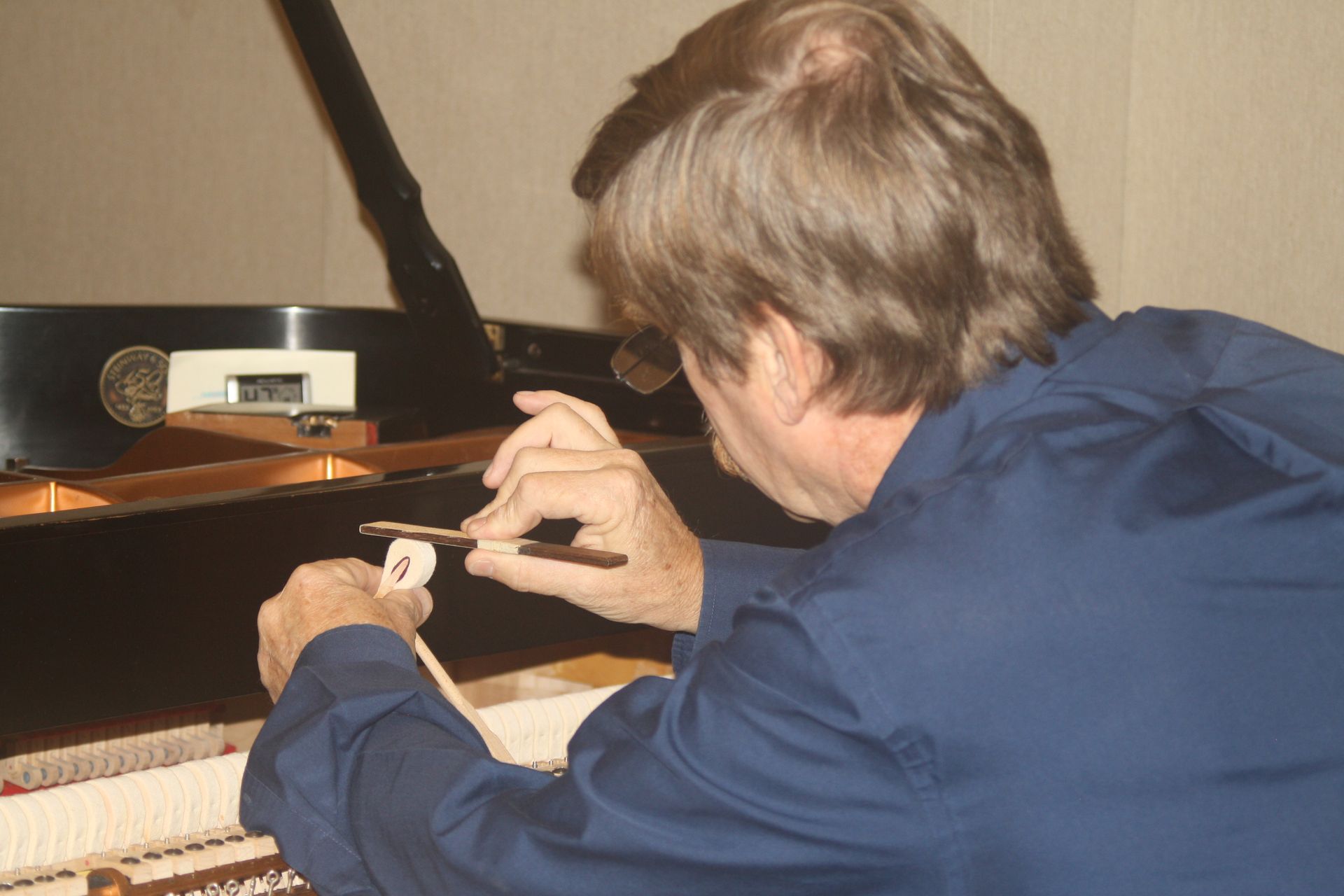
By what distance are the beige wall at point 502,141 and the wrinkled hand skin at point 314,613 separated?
79.3 inches

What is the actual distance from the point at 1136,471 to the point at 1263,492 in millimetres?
86

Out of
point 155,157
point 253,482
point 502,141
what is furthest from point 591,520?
point 155,157

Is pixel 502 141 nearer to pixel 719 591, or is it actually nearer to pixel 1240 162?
pixel 1240 162

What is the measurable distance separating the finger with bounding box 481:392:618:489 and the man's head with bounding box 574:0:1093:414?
378 mm

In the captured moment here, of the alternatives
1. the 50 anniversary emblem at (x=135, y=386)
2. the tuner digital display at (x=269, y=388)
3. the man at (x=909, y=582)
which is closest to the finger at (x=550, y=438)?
the man at (x=909, y=582)

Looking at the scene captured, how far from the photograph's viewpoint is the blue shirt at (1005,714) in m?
0.73

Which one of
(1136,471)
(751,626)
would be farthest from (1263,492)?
(751,626)

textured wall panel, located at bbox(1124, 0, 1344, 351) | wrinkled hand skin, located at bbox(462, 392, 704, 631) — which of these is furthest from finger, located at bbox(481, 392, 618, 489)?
textured wall panel, located at bbox(1124, 0, 1344, 351)

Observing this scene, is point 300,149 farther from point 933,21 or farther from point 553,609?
point 933,21

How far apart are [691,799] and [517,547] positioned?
390 millimetres

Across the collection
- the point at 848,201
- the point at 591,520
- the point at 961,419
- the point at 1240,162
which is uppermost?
the point at 1240,162

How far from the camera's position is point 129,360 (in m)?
2.61

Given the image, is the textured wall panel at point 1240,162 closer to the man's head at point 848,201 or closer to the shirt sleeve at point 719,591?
Result: the shirt sleeve at point 719,591

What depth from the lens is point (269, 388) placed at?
253cm
